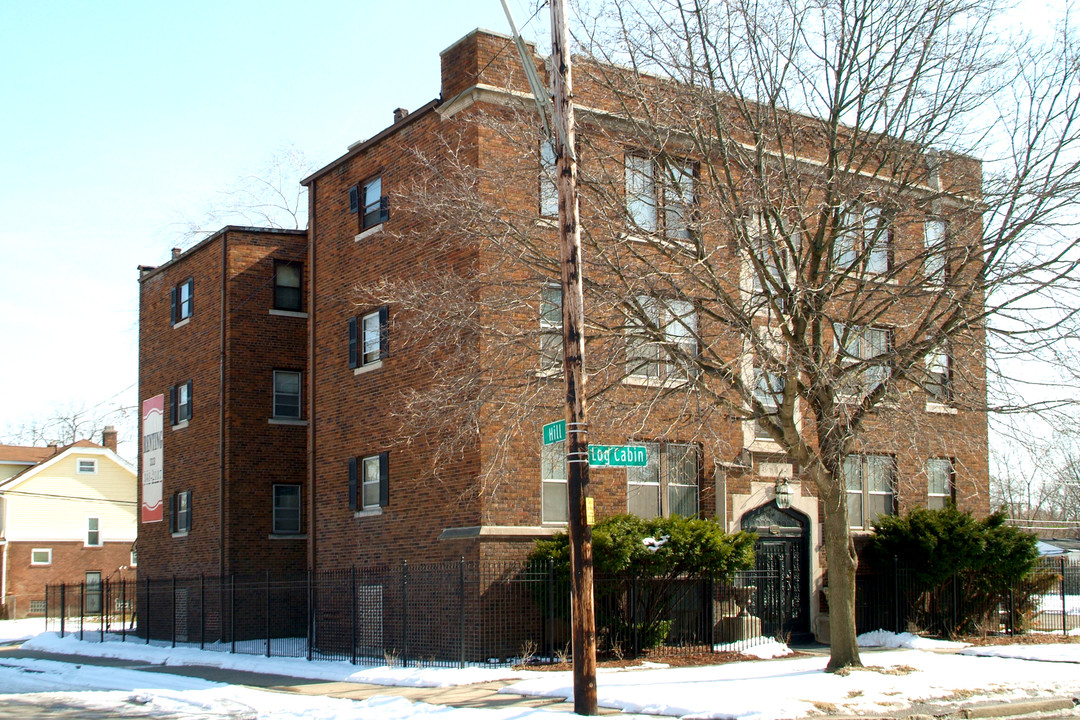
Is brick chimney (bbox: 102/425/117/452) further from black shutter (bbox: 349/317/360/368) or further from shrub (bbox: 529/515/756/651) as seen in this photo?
shrub (bbox: 529/515/756/651)

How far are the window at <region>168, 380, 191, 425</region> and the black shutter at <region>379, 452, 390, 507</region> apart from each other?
963 centimetres

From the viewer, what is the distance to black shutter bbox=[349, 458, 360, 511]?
919 inches

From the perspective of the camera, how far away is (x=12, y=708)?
52.9ft

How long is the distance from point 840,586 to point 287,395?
16.5 metres

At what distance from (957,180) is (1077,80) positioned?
3.10 metres

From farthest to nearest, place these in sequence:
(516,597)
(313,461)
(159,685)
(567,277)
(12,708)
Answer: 1. (313,461)
2. (516,597)
3. (159,685)
4. (12,708)
5. (567,277)

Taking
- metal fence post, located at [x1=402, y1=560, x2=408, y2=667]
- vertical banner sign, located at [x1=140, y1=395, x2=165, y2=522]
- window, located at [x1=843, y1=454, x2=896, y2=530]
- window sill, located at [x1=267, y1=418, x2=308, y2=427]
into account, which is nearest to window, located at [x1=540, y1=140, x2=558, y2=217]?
metal fence post, located at [x1=402, y1=560, x2=408, y2=667]

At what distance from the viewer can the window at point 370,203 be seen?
23.6 metres

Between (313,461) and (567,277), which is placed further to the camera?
(313,461)

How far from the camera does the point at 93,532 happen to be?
54.1 m

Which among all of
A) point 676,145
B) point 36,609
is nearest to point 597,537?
point 676,145

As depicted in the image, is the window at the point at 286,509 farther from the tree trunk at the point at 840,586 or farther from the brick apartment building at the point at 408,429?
the tree trunk at the point at 840,586

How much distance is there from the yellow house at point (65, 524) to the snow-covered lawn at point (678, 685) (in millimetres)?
31324

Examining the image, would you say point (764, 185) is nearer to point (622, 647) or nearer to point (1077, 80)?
point (1077, 80)
